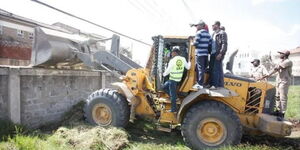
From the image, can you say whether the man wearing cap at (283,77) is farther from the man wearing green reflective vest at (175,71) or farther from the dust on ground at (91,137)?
the dust on ground at (91,137)

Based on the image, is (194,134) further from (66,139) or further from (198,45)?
(66,139)

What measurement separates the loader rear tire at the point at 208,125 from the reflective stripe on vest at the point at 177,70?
2.43 feet

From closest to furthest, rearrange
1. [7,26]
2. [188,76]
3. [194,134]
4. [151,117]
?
[194,134] < [188,76] < [151,117] < [7,26]

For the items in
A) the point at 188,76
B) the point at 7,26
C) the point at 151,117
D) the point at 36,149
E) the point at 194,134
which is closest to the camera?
the point at 36,149

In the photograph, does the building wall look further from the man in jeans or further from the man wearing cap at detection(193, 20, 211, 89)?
the man in jeans

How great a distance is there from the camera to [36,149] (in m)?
5.20

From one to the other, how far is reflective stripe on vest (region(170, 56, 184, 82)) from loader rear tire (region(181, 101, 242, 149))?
741 mm

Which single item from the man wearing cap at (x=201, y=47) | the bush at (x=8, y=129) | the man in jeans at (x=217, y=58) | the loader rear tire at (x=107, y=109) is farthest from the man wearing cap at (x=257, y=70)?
the bush at (x=8, y=129)

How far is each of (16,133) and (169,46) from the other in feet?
12.3

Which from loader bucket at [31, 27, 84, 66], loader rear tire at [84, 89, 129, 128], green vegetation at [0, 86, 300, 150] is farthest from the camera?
loader bucket at [31, 27, 84, 66]

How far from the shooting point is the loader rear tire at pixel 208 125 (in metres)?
5.61

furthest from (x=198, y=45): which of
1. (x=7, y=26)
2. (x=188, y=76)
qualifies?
(x=7, y=26)

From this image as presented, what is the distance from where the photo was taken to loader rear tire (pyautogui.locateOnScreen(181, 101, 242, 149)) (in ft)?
18.4

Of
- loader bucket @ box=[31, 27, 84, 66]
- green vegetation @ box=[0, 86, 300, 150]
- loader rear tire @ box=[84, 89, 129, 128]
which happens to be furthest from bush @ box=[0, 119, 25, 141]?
loader bucket @ box=[31, 27, 84, 66]
